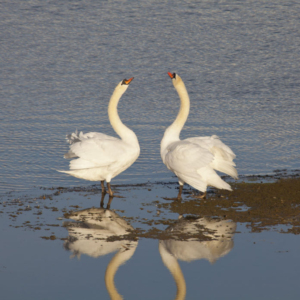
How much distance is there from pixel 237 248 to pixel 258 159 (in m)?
4.96

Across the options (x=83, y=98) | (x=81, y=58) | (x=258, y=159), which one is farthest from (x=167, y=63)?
(x=258, y=159)

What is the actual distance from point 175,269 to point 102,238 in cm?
122

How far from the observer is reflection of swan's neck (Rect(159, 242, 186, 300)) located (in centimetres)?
511

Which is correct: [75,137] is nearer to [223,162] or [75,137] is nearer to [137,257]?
[223,162]

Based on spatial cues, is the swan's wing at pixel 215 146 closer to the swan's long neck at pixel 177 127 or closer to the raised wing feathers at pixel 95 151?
the swan's long neck at pixel 177 127

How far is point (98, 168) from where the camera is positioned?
8.62 m

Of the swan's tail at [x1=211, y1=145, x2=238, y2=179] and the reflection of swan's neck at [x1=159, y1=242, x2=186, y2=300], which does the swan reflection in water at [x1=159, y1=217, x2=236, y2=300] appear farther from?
the swan's tail at [x1=211, y1=145, x2=238, y2=179]

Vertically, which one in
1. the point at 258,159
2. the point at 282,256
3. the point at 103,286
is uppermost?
the point at 258,159

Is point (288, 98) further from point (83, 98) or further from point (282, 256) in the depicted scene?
point (282, 256)

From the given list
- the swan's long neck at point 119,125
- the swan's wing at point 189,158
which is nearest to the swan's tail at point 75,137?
the swan's long neck at point 119,125

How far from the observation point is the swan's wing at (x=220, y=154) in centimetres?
869

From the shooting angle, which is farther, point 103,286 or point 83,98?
point 83,98

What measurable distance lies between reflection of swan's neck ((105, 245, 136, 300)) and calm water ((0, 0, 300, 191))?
11.8 ft

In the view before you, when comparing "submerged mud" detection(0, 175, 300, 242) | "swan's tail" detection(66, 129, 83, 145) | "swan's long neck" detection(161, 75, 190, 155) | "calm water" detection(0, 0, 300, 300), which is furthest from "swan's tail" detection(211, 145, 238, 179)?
"swan's tail" detection(66, 129, 83, 145)
